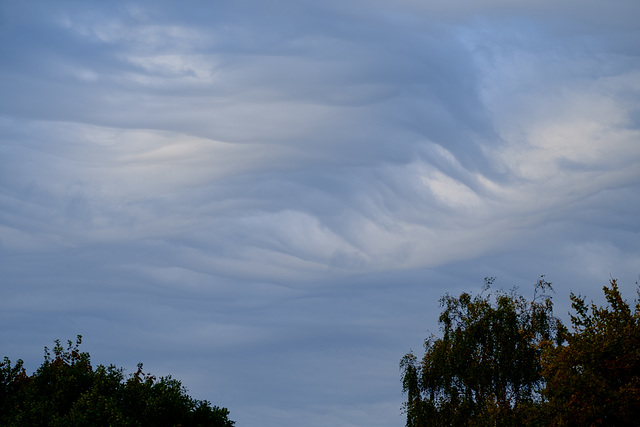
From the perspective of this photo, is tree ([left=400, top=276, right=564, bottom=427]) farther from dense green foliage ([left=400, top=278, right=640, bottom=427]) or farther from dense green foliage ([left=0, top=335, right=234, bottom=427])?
dense green foliage ([left=0, top=335, right=234, bottom=427])

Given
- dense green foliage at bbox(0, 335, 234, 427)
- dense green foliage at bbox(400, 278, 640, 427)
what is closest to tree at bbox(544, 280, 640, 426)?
dense green foliage at bbox(400, 278, 640, 427)

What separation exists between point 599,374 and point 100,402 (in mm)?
20521

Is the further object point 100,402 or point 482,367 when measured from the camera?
point 482,367

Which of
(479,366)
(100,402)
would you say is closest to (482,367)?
(479,366)

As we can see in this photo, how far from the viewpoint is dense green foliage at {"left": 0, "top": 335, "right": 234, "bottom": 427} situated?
1253 inches

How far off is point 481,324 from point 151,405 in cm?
2202

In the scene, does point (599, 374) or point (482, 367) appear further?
point (482, 367)

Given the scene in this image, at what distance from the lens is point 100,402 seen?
3216 cm

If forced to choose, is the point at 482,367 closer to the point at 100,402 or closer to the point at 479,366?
the point at 479,366

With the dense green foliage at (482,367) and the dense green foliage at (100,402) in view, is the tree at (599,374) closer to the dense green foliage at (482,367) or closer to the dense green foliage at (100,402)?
the dense green foliage at (482,367)

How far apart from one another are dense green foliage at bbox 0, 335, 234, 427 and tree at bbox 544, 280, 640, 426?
46.4 ft

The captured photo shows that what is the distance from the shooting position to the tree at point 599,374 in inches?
1140

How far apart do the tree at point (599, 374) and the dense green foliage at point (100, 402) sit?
46.4 ft

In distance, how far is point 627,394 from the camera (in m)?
28.7
